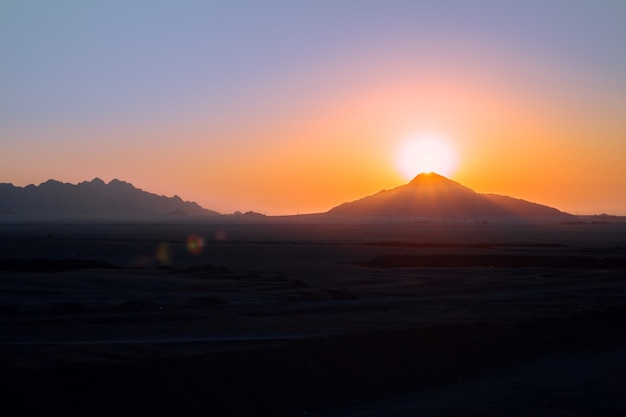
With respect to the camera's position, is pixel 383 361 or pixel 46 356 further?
pixel 383 361

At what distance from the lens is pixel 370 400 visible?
15820 mm

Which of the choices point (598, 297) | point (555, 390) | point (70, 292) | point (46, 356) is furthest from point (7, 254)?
point (555, 390)

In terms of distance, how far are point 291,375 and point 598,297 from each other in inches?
833

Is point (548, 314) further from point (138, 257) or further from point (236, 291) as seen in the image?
point (138, 257)

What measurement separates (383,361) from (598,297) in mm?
18225

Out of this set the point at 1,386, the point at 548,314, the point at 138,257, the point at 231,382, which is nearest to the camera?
the point at 1,386

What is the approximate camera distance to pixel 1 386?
12852 mm

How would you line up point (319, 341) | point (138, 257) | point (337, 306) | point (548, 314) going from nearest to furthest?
point (319, 341) → point (548, 314) → point (337, 306) → point (138, 257)

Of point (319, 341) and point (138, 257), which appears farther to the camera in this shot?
point (138, 257)

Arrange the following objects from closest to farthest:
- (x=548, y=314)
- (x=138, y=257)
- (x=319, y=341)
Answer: (x=319, y=341), (x=548, y=314), (x=138, y=257)

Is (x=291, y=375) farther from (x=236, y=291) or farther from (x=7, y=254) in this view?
(x=7, y=254)

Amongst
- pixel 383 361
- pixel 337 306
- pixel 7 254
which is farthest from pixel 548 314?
pixel 7 254

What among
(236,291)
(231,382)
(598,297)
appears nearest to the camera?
(231,382)

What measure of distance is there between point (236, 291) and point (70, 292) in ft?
24.1
